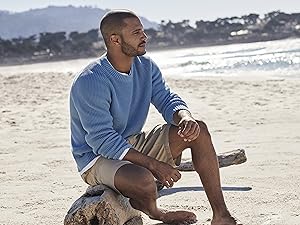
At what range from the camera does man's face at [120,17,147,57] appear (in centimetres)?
338

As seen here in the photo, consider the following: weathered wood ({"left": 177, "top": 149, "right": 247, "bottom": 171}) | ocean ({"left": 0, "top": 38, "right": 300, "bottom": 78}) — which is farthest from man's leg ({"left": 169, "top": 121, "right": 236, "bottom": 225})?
ocean ({"left": 0, "top": 38, "right": 300, "bottom": 78})

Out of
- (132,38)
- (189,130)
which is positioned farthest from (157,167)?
(132,38)

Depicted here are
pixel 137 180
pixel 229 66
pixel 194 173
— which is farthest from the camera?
pixel 229 66

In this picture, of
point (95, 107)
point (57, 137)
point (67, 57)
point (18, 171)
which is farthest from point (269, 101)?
point (67, 57)

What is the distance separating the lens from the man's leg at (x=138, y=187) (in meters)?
3.21

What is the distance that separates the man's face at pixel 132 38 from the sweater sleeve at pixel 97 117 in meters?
0.23

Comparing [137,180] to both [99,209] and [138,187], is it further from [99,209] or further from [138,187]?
[99,209]

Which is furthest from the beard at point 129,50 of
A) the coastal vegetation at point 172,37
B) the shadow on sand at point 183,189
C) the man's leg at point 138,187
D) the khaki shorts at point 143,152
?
the coastal vegetation at point 172,37

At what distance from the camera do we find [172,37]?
4941 cm

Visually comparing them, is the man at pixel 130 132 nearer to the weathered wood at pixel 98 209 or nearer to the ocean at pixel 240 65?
the weathered wood at pixel 98 209

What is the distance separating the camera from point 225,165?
4.60m

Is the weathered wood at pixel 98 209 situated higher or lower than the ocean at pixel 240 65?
higher

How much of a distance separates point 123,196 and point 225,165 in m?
1.37

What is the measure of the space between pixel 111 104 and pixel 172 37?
46394 mm
